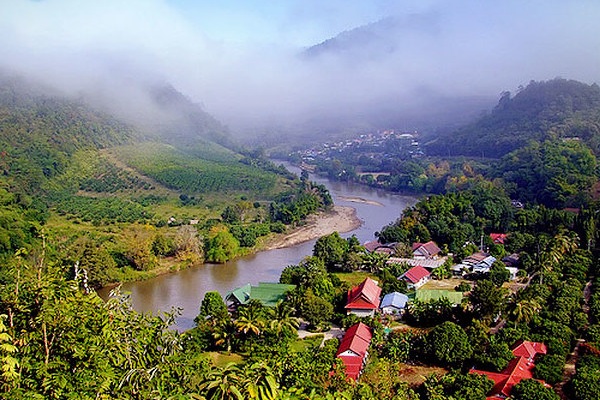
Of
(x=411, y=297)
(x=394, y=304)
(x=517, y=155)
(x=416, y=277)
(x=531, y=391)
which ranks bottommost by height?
(x=416, y=277)

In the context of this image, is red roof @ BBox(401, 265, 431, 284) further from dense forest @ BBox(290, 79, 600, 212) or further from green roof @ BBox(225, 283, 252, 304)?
dense forest @ BBox(290, 79, 600, 212)

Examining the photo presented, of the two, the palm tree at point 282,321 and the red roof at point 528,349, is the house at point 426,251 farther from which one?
the red roof at point 528,349

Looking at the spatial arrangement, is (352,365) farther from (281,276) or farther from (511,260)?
(511,260)

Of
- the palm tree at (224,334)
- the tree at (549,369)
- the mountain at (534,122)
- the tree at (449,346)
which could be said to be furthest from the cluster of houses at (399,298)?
the mountain at (534,122)

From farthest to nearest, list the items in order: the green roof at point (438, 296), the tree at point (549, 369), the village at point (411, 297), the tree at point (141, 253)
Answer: the tree at point (141, 253)
the green roof at point (438, 296)
the village at point (411, 297)
the tree at point (549, 369)

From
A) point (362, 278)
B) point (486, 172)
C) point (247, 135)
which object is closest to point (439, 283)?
point (362, 278)

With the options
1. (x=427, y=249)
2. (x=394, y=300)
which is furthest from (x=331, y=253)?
(x=394, y=300)
